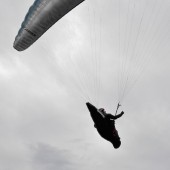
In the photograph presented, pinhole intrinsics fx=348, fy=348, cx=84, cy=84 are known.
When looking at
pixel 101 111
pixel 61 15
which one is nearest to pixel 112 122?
pixel 101 111

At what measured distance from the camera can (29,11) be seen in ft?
66.2

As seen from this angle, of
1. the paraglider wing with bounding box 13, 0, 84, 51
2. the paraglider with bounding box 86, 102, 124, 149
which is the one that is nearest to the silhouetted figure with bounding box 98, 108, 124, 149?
the paraglider with bounding box 86, 102, 124, 149

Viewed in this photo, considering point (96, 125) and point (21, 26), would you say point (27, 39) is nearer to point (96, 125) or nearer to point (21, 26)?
point (21, 26)

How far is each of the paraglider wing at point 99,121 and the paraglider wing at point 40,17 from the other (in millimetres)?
5316

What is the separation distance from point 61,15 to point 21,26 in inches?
137

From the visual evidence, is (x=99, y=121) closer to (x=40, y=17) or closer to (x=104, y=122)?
(x=104, y=122)

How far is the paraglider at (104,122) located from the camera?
728 inches

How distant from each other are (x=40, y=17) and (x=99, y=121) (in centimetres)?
680

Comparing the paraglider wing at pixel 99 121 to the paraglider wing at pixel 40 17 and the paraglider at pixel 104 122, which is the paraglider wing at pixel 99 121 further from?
the paraglider wing at pixel 40 17

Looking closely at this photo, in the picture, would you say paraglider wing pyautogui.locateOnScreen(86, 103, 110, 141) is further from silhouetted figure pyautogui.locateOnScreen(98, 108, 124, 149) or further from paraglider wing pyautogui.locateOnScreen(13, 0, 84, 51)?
paraglider wing pyautogui.locateOnScreen(13, 0, 84, 51)

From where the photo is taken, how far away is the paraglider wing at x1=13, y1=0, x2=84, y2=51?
18516 millimetres

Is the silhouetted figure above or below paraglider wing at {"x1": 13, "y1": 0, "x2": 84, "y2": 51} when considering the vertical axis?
below

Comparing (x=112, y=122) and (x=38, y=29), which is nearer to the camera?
(x=112, y=122)

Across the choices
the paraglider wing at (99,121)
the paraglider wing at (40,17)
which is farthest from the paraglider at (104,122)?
the paraglider wing at (40,17)
